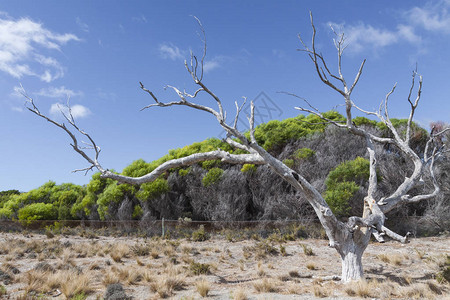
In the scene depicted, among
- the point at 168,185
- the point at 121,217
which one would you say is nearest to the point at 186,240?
the point at 168,185

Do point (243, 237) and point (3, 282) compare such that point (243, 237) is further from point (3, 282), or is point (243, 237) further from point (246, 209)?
point (3, 282)

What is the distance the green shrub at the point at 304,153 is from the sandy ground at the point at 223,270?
15.0ft

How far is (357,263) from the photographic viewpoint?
22.4ft

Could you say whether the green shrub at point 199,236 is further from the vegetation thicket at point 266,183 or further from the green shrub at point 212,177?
the green shrub at point 212,177

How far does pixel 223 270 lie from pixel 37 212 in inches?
648

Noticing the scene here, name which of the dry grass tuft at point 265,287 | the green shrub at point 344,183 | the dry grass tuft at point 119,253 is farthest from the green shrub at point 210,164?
the dry grass tuft at point 265,287

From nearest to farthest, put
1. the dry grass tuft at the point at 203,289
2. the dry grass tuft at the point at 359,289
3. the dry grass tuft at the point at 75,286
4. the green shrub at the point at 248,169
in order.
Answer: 1. the dry grass tuft at the point at 359,289
2. the dry grass tuft at the point at 203,289
3. the dry grass tuft at the point at 75,286
4. the green shrub at the point at 248,169

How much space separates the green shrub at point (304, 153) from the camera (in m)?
15.7

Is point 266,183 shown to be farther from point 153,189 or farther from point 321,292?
point 321,292

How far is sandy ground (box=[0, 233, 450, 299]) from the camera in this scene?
6521 mm

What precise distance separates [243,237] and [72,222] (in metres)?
11.0

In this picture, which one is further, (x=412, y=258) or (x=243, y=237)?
(x=243, y=237)

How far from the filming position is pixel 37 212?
2048 cm

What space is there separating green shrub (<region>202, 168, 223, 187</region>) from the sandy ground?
376 cm
